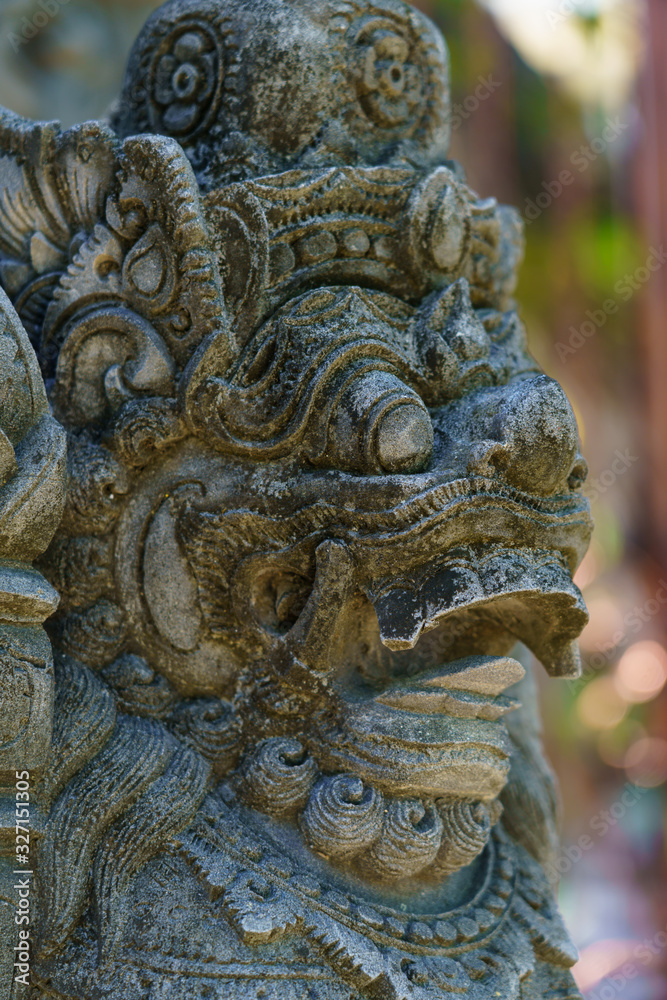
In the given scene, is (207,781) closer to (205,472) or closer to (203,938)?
(203,938)

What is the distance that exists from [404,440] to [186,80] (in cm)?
97

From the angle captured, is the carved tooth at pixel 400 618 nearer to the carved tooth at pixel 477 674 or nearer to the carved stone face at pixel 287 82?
the carved tooth at pixel 477 674

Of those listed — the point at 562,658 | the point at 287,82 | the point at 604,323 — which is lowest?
the point at 562,658

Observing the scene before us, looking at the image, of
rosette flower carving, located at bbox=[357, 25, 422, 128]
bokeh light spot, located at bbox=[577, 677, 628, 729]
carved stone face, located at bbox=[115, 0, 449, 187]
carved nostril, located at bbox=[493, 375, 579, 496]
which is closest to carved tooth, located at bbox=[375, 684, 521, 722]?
carved nostril, located at bbox=[493, 375, 579, 496]

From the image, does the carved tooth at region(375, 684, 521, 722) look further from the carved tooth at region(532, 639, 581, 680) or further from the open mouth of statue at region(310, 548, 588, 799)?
the carved tooth at region(532, 639, 581, 680)

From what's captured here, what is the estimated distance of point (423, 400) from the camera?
6.64ft

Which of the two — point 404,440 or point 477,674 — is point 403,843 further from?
point 404,440

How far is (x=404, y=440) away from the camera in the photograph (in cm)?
187

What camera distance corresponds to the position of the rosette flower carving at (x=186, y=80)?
7.04ft

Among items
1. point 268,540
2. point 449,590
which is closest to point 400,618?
point 449,590

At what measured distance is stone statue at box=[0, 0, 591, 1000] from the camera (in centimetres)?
183

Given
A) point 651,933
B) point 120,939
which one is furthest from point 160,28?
point 651,933

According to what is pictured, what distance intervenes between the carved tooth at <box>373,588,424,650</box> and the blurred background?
613 centimetres

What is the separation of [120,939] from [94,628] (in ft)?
1.93
